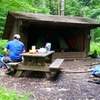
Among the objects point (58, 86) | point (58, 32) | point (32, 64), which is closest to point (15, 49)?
point (32, 64)

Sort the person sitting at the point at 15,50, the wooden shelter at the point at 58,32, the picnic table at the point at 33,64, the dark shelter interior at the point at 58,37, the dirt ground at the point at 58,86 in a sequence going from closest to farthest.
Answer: the dirt ground at the point at 58,86
the picnic table at the point at 33,64
the person sitting at the point at 15,50
the wooden shelter at the point at 58,32
the dark shelter interior at the point at 58,37

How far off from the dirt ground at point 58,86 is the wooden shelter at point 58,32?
556 centimetres

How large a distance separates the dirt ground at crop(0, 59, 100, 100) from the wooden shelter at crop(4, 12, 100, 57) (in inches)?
219

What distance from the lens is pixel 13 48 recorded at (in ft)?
38.2

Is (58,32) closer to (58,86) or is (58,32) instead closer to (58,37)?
(58,37)

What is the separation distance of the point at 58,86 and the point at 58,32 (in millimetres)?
10118

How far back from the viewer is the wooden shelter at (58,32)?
16.2 meters

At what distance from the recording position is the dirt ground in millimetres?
7782

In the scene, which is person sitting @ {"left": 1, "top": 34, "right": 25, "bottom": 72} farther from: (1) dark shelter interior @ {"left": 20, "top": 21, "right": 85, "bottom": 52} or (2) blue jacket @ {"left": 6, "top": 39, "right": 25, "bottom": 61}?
(1) dark shelter interior @ {"left": 20, "top": 21, "right": 85, "bottom": 52}

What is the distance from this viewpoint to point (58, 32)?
1894cm

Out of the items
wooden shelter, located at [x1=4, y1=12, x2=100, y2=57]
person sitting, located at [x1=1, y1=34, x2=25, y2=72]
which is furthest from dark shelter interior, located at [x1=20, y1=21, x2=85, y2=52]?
person sitting, located at [x1=1, y1=34, x2=25, y2=72]

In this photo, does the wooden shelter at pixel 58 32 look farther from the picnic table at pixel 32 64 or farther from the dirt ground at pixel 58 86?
the dirt ground at pixel 58 86

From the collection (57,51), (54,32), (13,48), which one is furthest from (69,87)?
(54,32)

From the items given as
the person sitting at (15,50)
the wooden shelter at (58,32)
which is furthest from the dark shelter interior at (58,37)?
the person sitting at (15,50)
